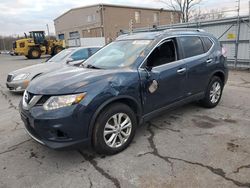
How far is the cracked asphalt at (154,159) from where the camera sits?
2.52 m

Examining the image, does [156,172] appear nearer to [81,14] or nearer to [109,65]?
[109,65]

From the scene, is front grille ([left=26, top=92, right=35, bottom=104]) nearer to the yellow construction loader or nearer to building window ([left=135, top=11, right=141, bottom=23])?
the yellow construction loader

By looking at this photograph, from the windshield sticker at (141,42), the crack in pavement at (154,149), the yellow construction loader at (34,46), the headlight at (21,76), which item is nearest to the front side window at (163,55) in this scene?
the windshield sticker at (141,42)

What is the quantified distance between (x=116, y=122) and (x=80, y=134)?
0.55 meters

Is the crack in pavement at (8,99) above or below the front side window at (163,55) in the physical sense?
below

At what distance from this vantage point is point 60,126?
2576 mm

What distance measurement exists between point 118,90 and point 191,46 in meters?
2.05

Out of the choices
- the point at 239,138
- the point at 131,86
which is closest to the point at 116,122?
the point at 131,86

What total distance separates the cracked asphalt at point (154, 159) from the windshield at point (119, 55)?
126 centimetres

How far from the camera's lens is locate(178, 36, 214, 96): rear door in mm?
3994

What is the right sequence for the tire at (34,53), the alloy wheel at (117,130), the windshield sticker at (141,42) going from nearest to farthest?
1. the alloy wheel at (117,130)
2. the windshield sticker at (141,42)
3. the tire at (34,53)

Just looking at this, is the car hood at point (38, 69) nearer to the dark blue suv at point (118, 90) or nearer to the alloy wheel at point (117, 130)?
the dark blue suv at point (118, 90)

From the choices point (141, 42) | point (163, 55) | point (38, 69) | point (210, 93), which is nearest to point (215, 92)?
point (210, 93)

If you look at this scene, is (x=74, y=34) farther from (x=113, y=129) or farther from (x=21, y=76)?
(x=113, y=129)
